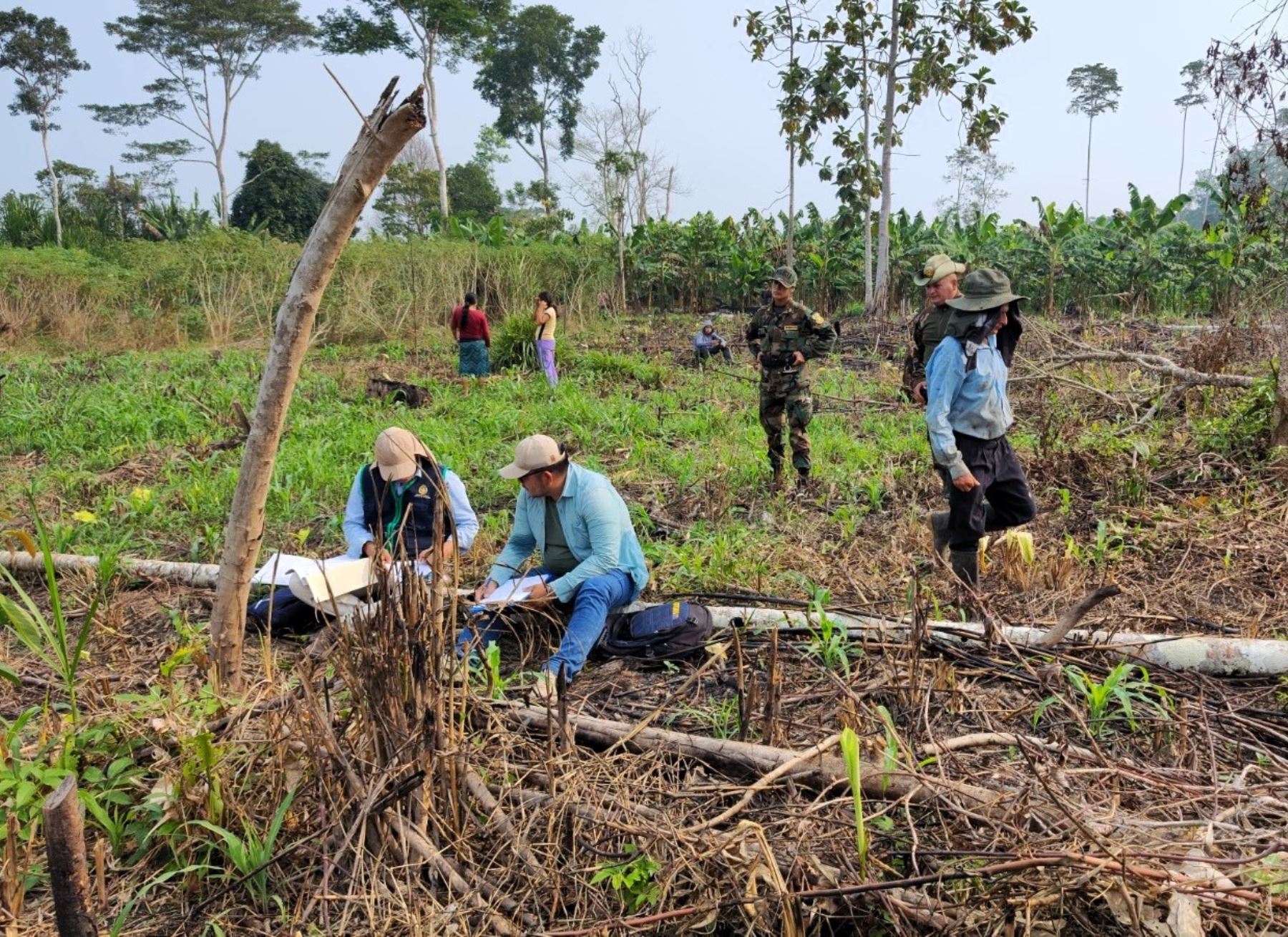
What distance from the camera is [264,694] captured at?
2.81 m

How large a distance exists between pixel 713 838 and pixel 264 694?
1.55 m

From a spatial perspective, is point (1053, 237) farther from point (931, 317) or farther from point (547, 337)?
point (931, 317)

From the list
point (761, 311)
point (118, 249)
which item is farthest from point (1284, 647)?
point (118, 249)

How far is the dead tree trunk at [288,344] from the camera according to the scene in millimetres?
2418

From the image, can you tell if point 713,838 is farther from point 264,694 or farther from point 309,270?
point 309,270

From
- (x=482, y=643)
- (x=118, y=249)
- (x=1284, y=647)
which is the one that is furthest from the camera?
(x=118, y=249)

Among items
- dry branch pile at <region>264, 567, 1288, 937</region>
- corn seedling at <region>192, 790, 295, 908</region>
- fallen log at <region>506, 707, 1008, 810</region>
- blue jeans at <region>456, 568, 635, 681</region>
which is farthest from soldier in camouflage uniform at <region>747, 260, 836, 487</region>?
corn seedling at <region>192, 790, 295, 908</region>

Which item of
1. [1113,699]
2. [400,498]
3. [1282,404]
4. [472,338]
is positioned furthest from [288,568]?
[472,338]

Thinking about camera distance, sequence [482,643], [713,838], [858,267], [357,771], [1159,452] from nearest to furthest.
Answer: [713,838] < [357,771] < [482,643] < [1159,452] < [858,267]

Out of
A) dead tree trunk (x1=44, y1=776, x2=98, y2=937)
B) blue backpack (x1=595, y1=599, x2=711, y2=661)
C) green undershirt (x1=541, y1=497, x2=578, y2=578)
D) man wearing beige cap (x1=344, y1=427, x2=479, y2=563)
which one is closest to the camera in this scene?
dead tree trunk (x1=44, y1=776, x2=98, y2=937)

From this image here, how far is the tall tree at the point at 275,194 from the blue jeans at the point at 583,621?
2690 centimetres

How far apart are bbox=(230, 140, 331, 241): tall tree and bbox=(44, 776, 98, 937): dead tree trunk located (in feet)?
92.9

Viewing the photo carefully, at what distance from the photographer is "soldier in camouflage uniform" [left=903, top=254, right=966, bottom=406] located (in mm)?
4453

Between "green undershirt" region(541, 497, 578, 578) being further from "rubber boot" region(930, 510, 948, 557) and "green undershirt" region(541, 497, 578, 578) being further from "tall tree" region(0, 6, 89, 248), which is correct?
"tall tree" region(0, 6, 89, 248)
